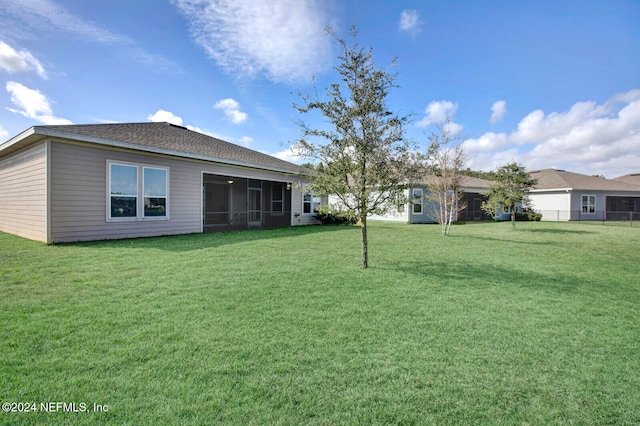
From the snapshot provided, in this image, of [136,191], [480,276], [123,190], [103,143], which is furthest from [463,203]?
[103,143]

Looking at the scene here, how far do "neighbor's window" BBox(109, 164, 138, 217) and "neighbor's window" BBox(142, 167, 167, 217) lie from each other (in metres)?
0.30

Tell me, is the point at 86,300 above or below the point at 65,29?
below

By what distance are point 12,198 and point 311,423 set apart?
14103 mm

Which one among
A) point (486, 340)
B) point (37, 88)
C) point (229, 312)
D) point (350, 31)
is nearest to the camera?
point (486, 340)

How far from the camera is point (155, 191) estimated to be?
987 centimetres

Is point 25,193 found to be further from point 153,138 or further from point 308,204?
point 308,204

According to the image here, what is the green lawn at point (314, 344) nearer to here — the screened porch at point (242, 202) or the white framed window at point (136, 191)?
the white framed window at point (136, 191)

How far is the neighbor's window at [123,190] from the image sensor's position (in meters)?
8.86

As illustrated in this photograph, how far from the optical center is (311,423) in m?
1.83

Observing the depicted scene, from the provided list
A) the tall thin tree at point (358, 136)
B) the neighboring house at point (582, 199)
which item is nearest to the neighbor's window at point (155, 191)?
the tall thin tree at point (358, 136)

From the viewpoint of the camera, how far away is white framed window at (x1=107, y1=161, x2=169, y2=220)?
29.1ft

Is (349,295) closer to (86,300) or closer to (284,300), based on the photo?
(284,300)

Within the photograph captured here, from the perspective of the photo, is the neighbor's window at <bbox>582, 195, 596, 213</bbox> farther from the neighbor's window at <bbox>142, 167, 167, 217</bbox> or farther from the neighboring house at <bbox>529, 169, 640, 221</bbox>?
the neighbor's window at <bbox>142, 167, 167, 217</bbox>

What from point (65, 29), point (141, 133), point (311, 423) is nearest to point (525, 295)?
point (311, 423)
